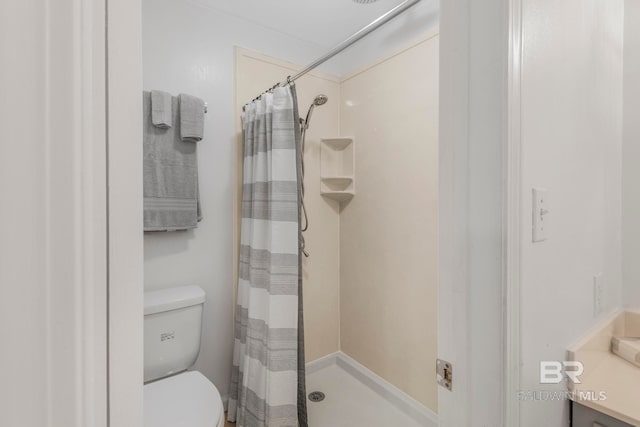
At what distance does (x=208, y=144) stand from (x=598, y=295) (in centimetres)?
193

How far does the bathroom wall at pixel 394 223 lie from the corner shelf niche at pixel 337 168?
0.21 ft

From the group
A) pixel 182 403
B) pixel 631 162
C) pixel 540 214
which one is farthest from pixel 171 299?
pixel 631 162

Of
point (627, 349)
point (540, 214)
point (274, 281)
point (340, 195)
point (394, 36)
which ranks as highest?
point (394, 36)

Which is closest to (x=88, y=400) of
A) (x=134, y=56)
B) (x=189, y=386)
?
(x=134, y=56)

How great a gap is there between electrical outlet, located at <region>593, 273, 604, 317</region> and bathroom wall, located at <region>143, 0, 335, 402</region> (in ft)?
5.60

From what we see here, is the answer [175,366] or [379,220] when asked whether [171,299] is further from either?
[379,220]

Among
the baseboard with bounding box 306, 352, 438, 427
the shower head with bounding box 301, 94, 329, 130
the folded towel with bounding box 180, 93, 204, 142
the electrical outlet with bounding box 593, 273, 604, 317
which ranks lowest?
the baseboard with bounding box 306, 352, 438, 427

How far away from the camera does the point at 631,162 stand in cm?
129

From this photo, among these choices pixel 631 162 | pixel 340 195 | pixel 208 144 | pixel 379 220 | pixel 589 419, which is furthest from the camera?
pixel 340 195

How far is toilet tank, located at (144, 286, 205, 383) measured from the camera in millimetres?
1373

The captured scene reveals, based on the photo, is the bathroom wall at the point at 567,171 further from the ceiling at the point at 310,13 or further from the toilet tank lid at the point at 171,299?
the toilet tank lid at the point at 171,299

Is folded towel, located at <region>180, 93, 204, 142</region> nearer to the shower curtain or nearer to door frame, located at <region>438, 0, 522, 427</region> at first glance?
the shower curtain

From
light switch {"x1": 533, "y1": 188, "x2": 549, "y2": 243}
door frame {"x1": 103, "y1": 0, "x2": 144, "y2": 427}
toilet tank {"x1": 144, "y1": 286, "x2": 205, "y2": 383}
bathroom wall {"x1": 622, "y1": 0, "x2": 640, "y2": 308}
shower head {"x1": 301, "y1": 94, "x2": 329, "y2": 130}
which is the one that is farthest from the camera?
shower head {"x1": 301, "y1": 94, "x2": 329, "y2": 130}

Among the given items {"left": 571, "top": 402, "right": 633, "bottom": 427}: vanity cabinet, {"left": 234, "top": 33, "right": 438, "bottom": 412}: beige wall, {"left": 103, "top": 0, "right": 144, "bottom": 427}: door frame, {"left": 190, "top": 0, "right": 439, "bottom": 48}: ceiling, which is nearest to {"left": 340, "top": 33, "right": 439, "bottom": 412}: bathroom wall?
{"left": 234, "top": 33, "right": 438, "bottom": 412}: beige wall
